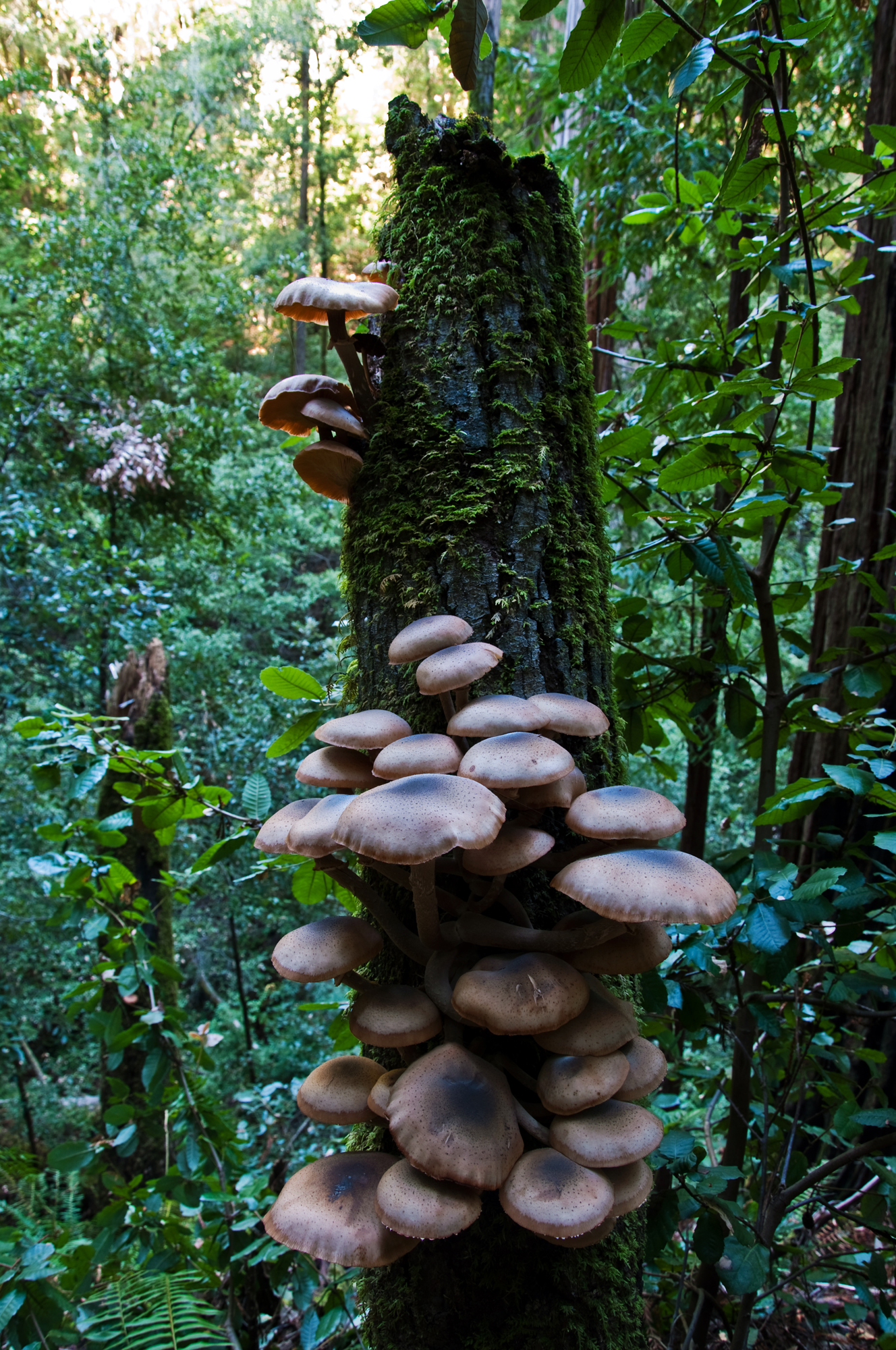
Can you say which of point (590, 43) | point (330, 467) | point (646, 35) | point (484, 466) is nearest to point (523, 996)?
point (484, 466)

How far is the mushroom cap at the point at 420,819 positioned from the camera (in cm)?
98

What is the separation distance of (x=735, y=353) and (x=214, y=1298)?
136 inches

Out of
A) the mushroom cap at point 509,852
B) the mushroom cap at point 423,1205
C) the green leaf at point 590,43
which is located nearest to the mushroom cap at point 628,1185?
the mushroom cap at point 423,1205

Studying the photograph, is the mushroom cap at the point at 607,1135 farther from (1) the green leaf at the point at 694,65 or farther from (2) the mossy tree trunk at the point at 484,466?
(1) the green leaf at the point at 694,65

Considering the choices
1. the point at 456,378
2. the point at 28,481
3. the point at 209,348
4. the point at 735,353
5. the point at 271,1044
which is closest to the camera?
the point at 456,378

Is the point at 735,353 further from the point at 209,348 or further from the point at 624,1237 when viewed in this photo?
the point at 209,348

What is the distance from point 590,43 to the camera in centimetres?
117

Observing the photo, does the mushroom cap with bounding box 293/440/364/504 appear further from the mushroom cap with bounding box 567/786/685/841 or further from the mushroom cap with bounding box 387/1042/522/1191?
the mushroom cap with bounding box 387/1042/522/1191

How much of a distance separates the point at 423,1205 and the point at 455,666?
2.53 ft

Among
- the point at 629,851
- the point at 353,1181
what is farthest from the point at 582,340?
the point at 353,1181

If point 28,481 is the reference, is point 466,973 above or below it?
below

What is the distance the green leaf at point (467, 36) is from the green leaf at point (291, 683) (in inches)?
46.7

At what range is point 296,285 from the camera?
1.57 m

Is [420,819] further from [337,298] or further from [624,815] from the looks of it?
[337,298]
